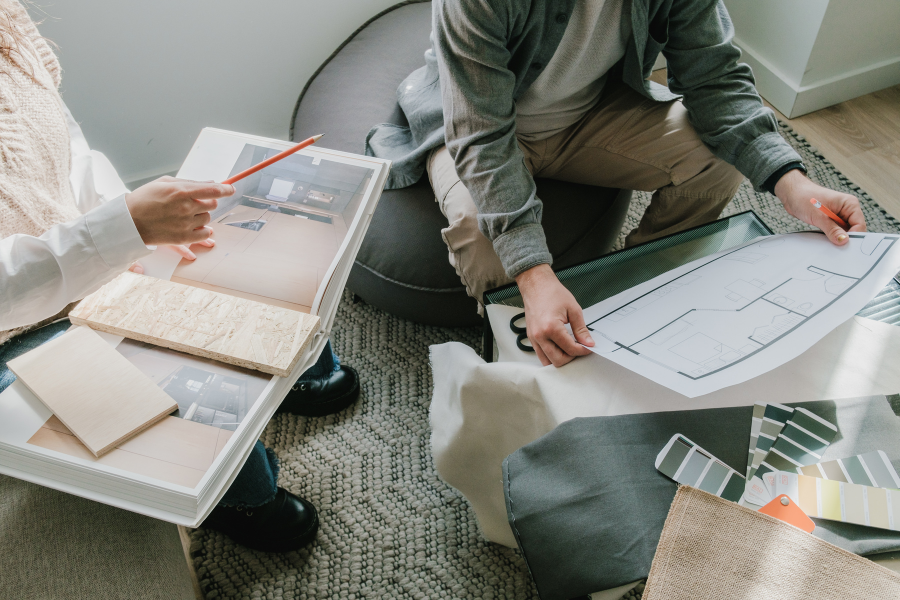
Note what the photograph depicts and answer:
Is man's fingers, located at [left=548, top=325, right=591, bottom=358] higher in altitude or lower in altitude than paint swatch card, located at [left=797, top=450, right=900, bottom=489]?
higher

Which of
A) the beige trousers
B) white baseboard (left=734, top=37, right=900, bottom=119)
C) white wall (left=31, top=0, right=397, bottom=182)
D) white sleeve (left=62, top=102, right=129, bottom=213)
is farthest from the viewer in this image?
white baseboard (left=734, top=37, right=900, bottom=119)

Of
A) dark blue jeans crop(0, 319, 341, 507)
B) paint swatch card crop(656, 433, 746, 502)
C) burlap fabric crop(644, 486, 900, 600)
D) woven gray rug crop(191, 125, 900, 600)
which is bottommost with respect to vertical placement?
woven gray rug crop(191, 125, 900, 600)

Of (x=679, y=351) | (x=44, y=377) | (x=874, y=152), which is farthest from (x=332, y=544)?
(x=874, y=152)

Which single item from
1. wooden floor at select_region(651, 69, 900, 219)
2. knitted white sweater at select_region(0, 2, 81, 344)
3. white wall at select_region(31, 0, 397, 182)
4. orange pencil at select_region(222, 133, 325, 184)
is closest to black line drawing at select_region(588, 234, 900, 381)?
orange pencil at select_region(222, 133, 325, 184)

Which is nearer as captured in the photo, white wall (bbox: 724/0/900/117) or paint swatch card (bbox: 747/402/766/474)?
paint swatch card (bbox: 747/402/766/474)

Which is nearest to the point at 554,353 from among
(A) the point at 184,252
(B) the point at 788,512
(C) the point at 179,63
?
(B) the point at 788,512

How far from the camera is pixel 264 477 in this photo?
820 millimetres

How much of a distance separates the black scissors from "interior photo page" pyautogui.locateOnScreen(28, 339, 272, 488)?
289 millimetres

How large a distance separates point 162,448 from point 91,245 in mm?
Result: 227

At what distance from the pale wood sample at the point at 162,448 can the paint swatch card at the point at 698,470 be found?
1.40 ft

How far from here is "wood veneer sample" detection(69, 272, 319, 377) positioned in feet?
2.04

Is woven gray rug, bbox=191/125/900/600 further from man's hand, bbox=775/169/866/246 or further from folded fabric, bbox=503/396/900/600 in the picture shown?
man's hand, bbox=775/169/866/246

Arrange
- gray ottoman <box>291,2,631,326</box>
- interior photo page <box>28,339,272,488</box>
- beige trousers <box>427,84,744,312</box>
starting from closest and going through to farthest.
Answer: interior photo page <box>28,339,272,488</box>
beige trousers <box>427,84,744,312</box>
gray ottoman <box>291,2,631,326</box>

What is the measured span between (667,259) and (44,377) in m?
0.75
